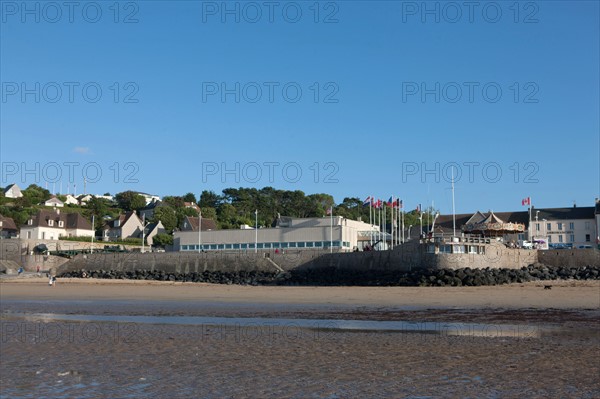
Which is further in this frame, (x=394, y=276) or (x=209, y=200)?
(x=209, y=200)

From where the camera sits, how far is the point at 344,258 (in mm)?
58000

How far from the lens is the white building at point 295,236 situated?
67.3 metres

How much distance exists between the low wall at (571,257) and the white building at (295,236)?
70.1ft

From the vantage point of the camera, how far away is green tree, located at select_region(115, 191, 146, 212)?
477 ft

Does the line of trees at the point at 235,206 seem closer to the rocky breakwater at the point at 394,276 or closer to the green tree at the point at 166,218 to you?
the green tree at the point at 166,218

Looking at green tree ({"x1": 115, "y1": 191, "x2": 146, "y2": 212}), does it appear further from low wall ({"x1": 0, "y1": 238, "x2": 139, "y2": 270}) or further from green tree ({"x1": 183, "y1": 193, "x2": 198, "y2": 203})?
low wall ({"x1": 0, "y1": 238, "x2": 139, "y2": 270})

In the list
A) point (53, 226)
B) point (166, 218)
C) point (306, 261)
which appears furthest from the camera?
point (166, 218)

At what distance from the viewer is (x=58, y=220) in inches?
3907

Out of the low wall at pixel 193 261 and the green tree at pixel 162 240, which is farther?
the green tree at pixel 162 240

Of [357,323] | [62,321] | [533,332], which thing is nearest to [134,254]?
[62,321]

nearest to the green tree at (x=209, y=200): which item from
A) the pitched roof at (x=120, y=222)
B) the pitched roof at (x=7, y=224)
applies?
the pitched roof at (x=120, y=222)

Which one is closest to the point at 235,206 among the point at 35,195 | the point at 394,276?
the point at 35,195

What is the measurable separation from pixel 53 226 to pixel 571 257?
256 feet

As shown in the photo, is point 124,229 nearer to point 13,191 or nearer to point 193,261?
point 193,261
